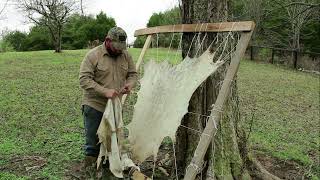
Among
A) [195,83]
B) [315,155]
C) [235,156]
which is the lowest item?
[315,155]

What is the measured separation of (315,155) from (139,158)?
3920 millimetres

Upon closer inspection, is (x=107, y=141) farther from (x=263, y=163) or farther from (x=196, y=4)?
(x=263, y=163)

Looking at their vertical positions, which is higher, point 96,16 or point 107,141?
point 96,16

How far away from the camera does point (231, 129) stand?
17.9 ft

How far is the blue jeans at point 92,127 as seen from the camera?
17.9ft

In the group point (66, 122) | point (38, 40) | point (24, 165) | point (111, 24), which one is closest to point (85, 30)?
point (111, 24)

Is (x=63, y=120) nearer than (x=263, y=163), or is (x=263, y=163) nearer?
(x=263, y=163)

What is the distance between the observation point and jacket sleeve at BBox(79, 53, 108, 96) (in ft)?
16.7

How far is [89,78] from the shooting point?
16.9 ft

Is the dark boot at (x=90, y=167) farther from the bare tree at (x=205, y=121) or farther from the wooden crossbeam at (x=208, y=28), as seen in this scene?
the wooden crossbeam at (x=208, y=28)

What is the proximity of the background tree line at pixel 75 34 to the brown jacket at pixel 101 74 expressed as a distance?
31710 mm

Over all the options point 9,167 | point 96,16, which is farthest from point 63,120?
point 96,16

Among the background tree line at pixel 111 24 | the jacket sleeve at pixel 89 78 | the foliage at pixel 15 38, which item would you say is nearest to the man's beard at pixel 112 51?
the jacket sleeve at pixel 89 78

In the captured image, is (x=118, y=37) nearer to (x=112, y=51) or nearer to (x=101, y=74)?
(x=112, y=51)
